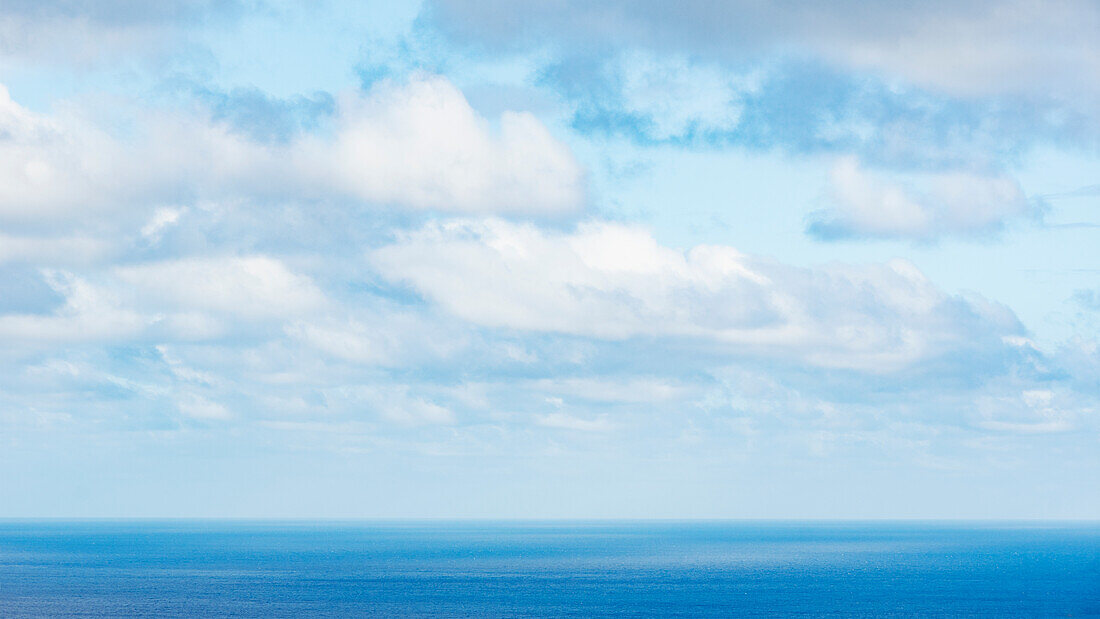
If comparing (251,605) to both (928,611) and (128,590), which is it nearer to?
(128,590)

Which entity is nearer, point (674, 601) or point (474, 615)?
point (474, 615)

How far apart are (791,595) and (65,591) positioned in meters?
109

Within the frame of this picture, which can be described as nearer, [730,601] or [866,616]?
[866,616]

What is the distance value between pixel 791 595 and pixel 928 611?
26.1 metres

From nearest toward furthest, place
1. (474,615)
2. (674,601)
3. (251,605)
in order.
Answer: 1. (474,615)
2. (251,605)
3. (674,601)

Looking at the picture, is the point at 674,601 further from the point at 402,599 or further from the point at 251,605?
the point at 251,605

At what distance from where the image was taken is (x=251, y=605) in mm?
158375

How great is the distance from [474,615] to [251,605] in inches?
1247

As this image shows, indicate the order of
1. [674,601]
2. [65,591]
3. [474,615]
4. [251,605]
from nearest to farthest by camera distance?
[474,615] < [251,605] < [674,601] < [65,591]

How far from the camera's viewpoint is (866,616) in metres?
149

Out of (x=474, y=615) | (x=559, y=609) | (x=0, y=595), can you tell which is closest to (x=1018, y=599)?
(x=559, y=609)

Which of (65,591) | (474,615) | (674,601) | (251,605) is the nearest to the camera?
(474,615)

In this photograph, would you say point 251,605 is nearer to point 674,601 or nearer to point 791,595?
point 674,601

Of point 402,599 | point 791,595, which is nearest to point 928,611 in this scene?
point 791,595
